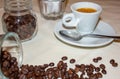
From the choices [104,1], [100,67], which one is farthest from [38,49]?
[104,1]

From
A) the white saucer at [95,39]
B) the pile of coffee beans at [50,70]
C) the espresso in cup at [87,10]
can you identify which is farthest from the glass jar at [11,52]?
the espresso in cup at [87,10]

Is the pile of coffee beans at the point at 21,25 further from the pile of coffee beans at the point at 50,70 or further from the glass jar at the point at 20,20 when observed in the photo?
the pile of coffee beans at the point at 50,70

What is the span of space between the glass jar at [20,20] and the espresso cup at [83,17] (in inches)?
4.8

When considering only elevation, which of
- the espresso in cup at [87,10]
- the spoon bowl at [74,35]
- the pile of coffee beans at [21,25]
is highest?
the espresso in cup at [87,10]

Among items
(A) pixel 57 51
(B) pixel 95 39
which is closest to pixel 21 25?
(A) pixel 57 51

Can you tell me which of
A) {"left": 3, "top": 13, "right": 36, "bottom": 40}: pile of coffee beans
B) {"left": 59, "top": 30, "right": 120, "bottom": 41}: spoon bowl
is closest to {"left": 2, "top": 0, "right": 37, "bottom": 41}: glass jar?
{"left": 3, "top": 13, "right": 36, "bottom": 40}: pile of coffee beans

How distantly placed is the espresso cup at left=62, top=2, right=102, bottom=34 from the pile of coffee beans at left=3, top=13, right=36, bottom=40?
0.12m

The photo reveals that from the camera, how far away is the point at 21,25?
0.86 meters

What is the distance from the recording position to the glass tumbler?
40.0 inches

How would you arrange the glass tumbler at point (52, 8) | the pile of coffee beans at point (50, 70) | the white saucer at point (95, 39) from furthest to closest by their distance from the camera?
the glass tumbler at point (52, 8), the white saucer at point (95, 39), the pile of coffee beans at point (50, 70)

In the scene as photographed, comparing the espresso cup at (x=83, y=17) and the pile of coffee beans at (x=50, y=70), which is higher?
the espresso cup at (x=83, y=17)

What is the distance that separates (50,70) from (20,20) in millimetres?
244

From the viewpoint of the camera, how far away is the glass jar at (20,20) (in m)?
0.86

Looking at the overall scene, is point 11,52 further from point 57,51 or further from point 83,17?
point 83,17
